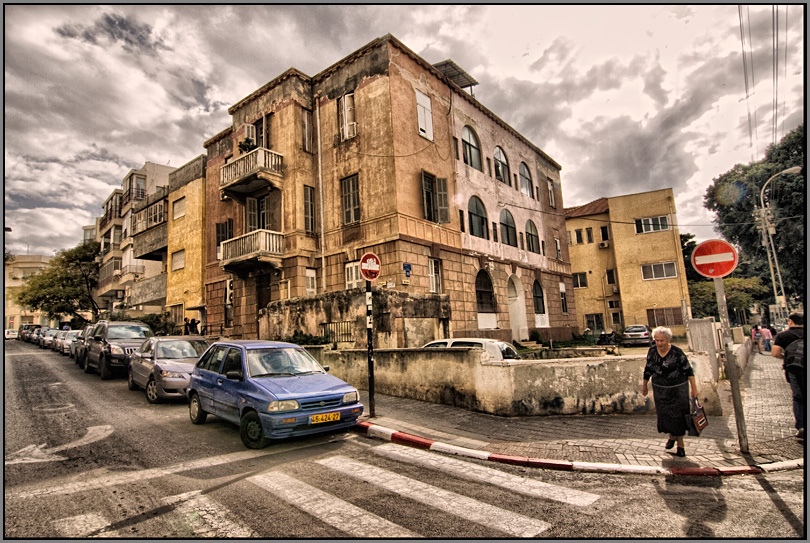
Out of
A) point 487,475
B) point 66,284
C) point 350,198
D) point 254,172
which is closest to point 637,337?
point 350,198

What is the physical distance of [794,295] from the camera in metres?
40.6

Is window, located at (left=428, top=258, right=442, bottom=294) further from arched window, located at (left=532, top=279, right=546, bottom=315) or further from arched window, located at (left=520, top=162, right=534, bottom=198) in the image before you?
arched window, located at (left=520, top=162, right=534, bottom=198)

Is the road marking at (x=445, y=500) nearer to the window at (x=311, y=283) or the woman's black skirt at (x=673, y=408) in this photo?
the woman's black skirt at (x=673, y=408)

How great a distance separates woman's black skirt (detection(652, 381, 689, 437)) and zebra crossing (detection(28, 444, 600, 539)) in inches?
83.3

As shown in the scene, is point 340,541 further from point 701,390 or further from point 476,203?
point 476,203

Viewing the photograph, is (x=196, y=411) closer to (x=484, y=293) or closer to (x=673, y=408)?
(x=673, y=408)

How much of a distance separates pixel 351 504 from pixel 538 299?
85.4 ft

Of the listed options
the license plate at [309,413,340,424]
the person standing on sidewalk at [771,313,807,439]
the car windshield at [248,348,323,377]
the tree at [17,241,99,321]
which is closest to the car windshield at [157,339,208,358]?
the car windshield at [248,348,323,377]

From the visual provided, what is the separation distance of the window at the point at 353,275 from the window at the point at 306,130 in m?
6.64

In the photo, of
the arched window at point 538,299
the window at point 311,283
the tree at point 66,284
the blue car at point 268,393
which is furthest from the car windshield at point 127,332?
the tree at point 66,284

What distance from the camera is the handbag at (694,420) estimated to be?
570cm

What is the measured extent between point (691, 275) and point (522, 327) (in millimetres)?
32224

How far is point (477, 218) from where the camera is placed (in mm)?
23406

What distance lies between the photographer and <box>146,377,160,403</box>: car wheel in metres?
10.0
